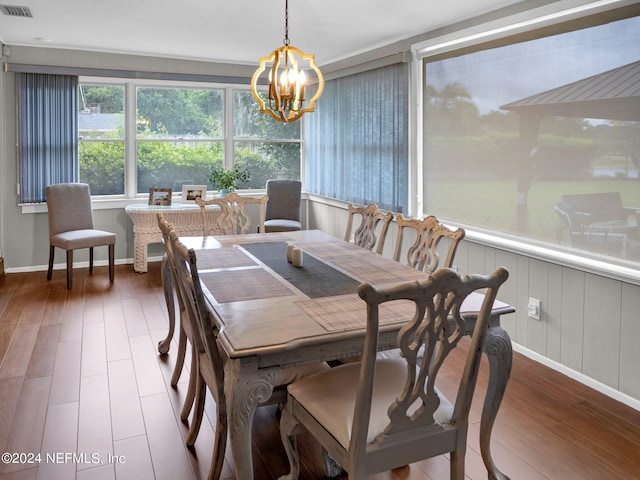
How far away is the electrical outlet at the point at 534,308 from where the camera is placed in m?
3.44

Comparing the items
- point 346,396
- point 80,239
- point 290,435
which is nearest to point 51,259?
point 80,239

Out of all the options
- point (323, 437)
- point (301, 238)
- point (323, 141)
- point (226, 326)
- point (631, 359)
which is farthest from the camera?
point (323, 141)

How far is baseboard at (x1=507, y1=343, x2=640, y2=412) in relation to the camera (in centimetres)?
286

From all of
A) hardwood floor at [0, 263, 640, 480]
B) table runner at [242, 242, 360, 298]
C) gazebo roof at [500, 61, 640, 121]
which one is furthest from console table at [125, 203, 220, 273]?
gazebo roof at [500, 61, 640, 121]

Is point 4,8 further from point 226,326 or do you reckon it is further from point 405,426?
point 405,426

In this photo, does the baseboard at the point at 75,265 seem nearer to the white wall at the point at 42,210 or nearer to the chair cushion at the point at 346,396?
the white wall at the point at 42,210

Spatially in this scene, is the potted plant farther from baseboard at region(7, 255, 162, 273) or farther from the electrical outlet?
the electrical outlet

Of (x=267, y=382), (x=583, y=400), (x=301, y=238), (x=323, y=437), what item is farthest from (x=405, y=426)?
(x=301, y=238)

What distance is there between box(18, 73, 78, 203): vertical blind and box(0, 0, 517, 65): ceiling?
1.36 feet

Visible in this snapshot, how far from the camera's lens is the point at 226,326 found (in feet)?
6.27

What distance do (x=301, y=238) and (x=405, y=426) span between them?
2206 mm

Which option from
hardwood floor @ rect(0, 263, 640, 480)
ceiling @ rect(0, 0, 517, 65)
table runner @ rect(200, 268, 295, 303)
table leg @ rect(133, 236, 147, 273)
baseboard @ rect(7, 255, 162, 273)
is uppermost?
ceiling @ rect(0, 0, 517, 65)

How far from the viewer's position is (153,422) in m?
2.62

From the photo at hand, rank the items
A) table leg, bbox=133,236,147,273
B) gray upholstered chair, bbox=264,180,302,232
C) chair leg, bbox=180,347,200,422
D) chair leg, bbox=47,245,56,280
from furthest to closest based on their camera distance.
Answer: gray upholstered chair, bbox=264,180,302,232 < table leg, bbox=133,236,147,273 < chair leg, bbox=47,245,56,280 < chair leg, bbox=180,347,200,422
